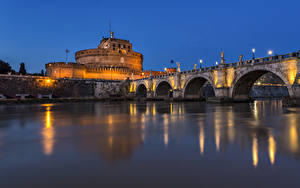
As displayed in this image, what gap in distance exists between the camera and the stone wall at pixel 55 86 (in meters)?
51.8

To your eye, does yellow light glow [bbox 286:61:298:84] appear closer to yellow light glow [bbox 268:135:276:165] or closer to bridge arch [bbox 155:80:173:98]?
yellow light glow [bbox 268:135:276:165]

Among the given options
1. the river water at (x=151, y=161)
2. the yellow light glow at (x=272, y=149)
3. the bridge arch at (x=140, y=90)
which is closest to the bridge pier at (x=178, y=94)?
the bridge arch at (x=140, y=90)

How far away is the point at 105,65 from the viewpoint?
85312 mm

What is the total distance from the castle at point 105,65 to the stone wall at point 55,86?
9671 mm

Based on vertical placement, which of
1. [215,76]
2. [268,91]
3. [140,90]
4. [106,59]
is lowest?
[268,91]

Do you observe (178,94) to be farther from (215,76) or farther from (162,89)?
(162,89)

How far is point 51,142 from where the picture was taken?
6426mm

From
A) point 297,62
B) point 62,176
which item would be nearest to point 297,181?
point 62,176

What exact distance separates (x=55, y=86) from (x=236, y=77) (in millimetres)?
50134

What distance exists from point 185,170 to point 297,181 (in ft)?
6.43

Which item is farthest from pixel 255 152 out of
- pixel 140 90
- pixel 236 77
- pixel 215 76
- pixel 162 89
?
pixel 140 90

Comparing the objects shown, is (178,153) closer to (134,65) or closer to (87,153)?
(87,153)

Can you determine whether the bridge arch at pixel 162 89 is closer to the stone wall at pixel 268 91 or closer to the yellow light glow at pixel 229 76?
the yellow light glow at pixel 229 76

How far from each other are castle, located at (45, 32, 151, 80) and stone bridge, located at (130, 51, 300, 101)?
3133 centimetres
